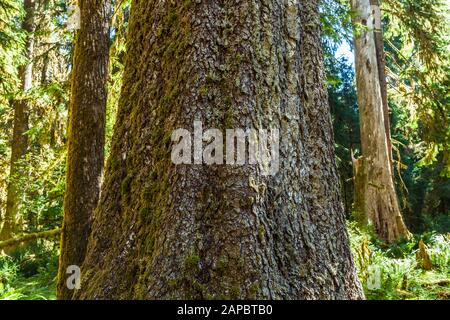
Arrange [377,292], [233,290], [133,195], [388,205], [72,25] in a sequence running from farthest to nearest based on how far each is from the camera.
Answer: [388,205]
[72,25]
[377,292]
[133,195]
[233,290]

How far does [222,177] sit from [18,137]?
13258 mm

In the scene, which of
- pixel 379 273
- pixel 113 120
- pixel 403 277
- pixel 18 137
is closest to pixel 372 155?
pixel 379 273

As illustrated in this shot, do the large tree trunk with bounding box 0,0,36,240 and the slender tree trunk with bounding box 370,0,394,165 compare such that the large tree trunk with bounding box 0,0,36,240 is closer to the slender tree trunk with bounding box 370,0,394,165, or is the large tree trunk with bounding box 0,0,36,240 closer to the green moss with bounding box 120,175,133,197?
the slender tree trunk with bounding box 370,0,394,165

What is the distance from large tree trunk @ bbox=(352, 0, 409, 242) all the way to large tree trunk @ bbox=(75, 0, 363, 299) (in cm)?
795

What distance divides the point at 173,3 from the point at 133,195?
1268 millimetres

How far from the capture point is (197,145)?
8.38 ft

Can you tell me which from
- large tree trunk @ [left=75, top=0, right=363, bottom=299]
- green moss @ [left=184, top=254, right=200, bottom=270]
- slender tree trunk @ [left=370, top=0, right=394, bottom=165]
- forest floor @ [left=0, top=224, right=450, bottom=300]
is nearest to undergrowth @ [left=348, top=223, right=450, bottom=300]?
forest floor @ [left=0, top=224, right=450, bottom=300]

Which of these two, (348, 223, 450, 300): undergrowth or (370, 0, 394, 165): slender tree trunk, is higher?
(370, 0, 394, 165): slender tree trunk

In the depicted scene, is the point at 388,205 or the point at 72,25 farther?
the point at 388,205

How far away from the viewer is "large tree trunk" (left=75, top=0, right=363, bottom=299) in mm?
2428

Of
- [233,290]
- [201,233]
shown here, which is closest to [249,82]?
[201,233]

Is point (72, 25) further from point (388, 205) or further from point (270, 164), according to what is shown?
point (388, 205)

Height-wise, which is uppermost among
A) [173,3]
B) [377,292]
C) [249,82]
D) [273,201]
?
[173,3]

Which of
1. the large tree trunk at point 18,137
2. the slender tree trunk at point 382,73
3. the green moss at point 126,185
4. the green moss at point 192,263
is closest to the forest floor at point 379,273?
the large tree trunk at point 18,137
